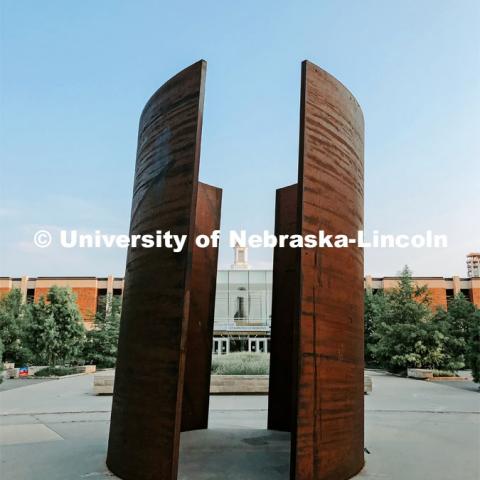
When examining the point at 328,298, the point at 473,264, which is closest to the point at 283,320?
the point at 328,298

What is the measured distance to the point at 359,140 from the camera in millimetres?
5148

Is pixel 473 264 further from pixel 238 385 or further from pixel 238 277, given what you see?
pixel 238 385

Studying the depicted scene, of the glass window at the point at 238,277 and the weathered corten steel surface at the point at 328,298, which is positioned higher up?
the glass window at the point at 238,277

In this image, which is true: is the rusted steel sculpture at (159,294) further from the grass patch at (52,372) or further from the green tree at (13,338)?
the green tree at (13,338)

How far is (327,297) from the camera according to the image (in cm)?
405

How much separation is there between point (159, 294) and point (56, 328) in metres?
18.1

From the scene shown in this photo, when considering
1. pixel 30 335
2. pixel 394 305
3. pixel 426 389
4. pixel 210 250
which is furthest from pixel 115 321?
pixel 210 250

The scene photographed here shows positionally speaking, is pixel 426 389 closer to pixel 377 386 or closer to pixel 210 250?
pixel 377 386

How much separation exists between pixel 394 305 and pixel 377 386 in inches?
262

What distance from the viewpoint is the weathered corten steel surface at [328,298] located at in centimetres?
369

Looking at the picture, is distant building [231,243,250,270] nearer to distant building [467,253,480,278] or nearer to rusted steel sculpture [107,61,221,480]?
distant building [467,253,480,278]

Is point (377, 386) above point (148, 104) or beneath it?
beneath

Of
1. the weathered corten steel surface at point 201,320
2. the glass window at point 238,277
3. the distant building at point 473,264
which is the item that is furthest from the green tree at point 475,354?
the distant building at point 473,264

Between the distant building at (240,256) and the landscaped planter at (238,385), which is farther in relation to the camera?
the distant building at (240,256)
